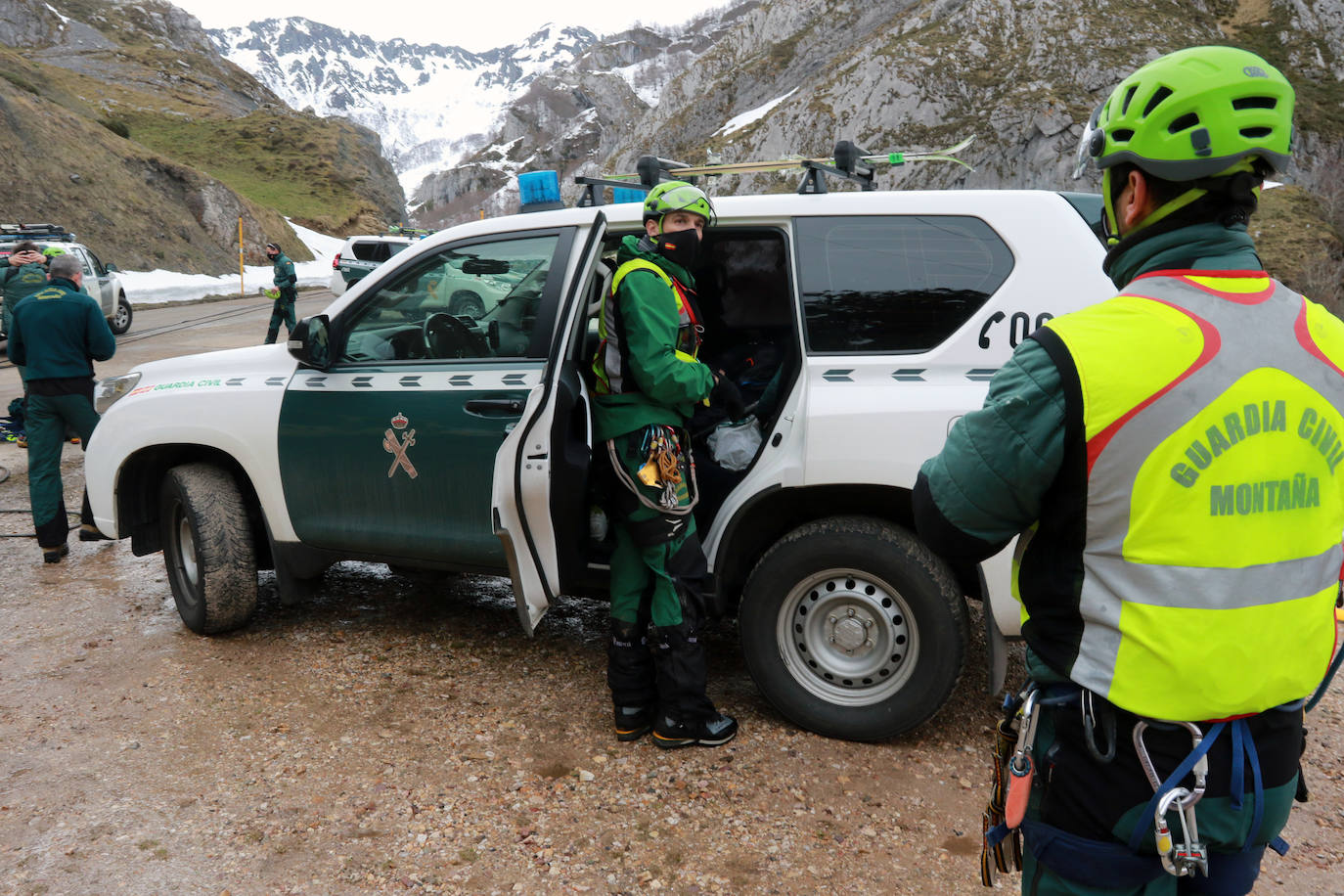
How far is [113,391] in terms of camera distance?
4.44 meters

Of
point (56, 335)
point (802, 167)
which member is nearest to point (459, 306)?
point (802, 167)

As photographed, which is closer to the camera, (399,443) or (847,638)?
(847,638)

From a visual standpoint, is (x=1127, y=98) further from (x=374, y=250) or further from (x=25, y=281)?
(x=374, y=250)

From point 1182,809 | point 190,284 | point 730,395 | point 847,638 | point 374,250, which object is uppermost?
point 374,250

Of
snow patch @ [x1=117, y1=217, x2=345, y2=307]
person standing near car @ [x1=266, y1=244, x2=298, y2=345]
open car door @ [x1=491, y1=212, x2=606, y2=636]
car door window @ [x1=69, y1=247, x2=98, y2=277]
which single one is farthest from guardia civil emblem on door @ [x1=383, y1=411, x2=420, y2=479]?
snow patch @ [x1=117, y1=217, x2=345, y2=307]

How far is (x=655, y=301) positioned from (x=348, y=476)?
1.67 metres

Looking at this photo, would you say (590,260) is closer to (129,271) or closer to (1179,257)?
(1179,257)

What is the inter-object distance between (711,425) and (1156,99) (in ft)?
8.68

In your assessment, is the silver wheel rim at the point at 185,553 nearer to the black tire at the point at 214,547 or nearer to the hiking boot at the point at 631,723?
the black tire at the point at 214,547

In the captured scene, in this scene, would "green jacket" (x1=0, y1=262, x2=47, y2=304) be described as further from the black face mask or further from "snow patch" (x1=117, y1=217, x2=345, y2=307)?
"snow patch" (x1=117, y1=217, x2=345, y2=307)

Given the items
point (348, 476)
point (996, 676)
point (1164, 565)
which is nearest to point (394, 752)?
point (348, 476)

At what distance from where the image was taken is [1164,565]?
1305mm

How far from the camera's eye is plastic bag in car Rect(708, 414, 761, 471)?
11.6 feet

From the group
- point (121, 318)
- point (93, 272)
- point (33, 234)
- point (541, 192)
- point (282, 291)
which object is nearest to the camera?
point (541, 192)
